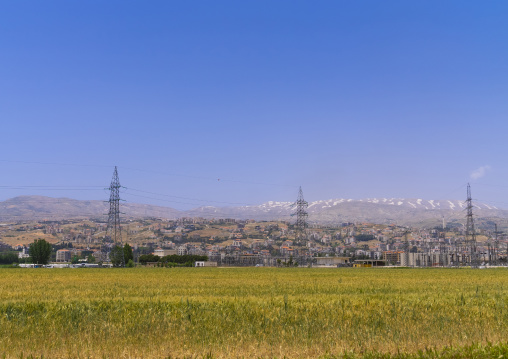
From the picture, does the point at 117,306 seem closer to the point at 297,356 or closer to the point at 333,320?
the point at 333,320

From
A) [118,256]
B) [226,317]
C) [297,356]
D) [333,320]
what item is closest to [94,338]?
[226,317]

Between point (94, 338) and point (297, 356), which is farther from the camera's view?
point (94, 338)

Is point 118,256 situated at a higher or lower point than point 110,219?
lower

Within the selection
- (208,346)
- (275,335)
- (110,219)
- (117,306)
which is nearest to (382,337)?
(275,335)

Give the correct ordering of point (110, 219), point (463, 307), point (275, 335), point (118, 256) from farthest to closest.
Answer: point (118, 256) → point (110, 219) → point (463, 307) → point (275, 335)

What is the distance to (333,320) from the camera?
20.3 metres

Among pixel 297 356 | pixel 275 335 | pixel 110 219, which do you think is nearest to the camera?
pixel 297 356

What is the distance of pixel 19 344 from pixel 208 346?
6092 mm

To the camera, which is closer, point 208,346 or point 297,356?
point 297,356

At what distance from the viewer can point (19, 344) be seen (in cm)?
1619

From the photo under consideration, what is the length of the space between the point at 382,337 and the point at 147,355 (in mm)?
7629

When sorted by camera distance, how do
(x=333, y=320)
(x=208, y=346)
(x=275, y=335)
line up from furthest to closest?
(x=333, y=320) → (x=275, y=335) → (x=208, y=346)

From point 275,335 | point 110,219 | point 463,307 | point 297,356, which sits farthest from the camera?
point 110,219

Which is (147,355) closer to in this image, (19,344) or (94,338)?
(94,338)
